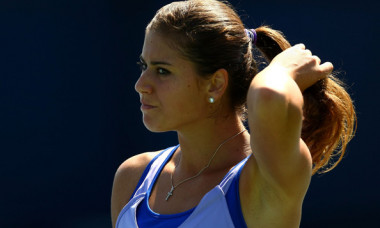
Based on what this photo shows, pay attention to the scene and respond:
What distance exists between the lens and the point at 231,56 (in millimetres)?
1674

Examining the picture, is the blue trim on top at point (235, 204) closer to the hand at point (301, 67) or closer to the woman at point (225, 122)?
the woman at point (225, 122)

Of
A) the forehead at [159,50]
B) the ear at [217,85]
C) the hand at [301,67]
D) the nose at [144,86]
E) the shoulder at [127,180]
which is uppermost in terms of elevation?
the forehead at [159,50]

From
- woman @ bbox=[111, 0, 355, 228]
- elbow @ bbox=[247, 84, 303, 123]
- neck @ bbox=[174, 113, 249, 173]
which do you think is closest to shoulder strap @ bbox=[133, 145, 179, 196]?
woman @ bbox=[111, 0, 355, 228]

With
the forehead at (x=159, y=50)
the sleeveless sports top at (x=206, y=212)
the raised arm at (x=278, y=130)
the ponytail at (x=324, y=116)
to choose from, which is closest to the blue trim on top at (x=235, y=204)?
the sleeveless sports top at (x=206, y=212)

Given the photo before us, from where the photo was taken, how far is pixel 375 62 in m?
3.60

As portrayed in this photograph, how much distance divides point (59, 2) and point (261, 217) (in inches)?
114

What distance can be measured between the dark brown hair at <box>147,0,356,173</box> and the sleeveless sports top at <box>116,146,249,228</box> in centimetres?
23

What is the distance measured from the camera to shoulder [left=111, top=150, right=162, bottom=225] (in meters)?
1.91

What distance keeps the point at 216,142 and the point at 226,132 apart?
4 centimetres

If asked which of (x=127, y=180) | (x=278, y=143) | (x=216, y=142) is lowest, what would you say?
(x=127, y=180)

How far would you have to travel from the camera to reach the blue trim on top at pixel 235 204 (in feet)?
4.89

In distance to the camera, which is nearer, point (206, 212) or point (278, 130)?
point (278, 130)

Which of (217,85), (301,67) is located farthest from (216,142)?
(301,67)

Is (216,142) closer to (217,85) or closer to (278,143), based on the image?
(217,85)
